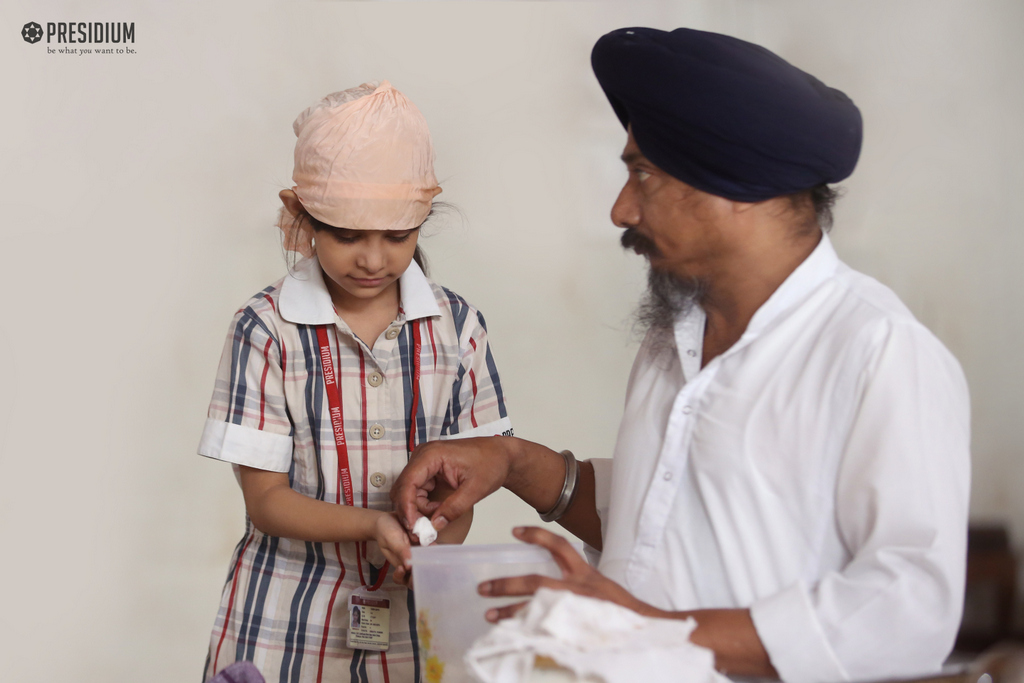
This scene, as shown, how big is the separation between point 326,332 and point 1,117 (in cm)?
Result: 109

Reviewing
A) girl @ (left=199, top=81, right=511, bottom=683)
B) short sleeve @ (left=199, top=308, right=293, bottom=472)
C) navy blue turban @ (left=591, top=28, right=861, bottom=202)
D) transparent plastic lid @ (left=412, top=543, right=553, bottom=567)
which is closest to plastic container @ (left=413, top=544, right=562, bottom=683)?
transparent plastic lid @ (left=412, top=543, right=553, bottom=567)

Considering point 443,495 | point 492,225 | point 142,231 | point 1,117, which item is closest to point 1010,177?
point 443,495

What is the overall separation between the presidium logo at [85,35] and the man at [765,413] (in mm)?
1224

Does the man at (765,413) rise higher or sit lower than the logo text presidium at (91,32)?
lower

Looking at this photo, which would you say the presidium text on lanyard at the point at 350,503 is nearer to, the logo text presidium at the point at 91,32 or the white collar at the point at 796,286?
the white collar at the point at 796,286

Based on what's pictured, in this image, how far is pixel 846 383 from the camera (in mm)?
941

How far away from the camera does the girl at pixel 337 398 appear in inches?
48.9

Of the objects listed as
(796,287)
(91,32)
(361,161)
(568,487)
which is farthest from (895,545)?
(91,32)

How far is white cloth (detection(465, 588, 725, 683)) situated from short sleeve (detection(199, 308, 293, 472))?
53 centimetres

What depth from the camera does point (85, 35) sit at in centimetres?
187

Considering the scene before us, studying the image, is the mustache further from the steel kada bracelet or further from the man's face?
the steel kada bracelet

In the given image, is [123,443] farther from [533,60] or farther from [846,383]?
[846,383]

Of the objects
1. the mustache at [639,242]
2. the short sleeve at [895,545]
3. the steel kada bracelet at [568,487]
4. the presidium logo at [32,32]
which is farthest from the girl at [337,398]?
the presidium logo at [32,32]

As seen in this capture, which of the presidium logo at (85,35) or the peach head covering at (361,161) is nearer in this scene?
the peach head covering at (361,161)
